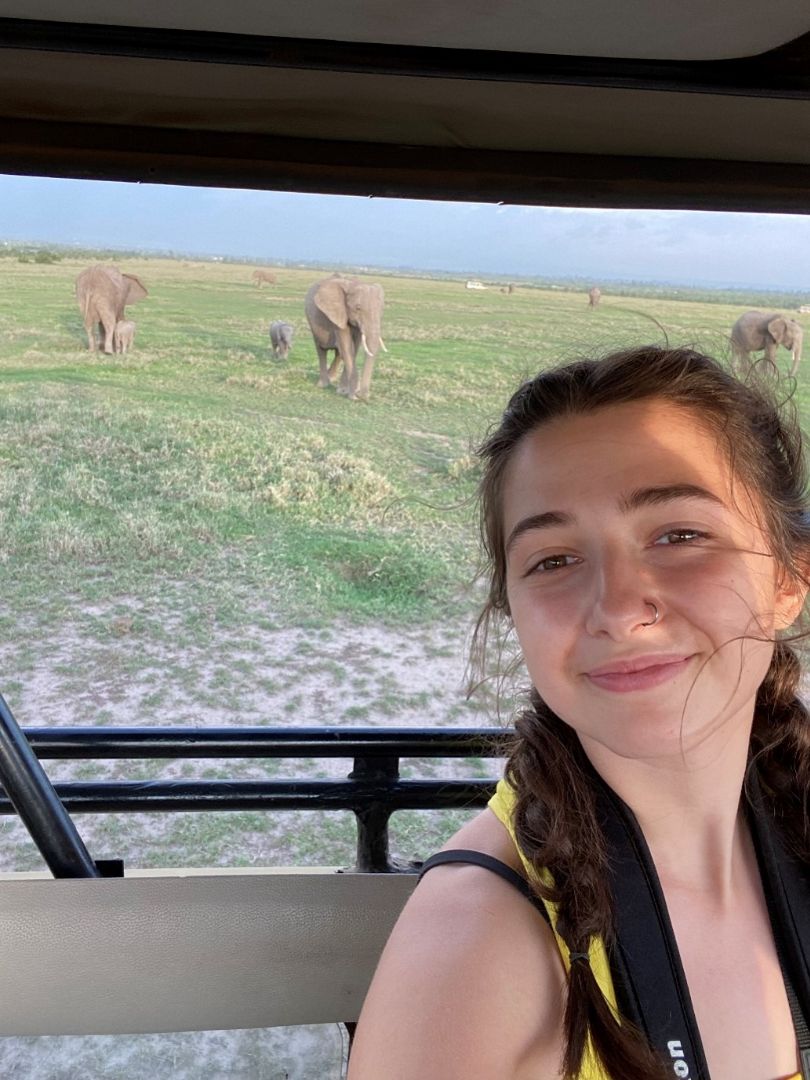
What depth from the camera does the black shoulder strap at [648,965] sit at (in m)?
0.81

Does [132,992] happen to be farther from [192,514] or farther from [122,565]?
[192,514]

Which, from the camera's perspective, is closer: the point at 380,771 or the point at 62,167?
the point at 62,167

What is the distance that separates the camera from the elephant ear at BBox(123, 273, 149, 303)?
1.98 m

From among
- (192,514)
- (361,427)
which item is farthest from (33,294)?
(361,427)

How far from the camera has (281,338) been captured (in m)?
2.43

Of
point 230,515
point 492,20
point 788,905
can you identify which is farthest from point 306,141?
point 230,515

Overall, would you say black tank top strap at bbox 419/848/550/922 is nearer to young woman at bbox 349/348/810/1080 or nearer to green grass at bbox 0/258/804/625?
young woman at bbox 349/348/810/1080

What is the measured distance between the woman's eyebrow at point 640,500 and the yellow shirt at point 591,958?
0.88 ft

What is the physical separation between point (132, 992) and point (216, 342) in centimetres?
152

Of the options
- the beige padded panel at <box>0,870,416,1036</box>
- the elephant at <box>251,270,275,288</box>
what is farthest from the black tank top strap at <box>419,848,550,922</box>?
the elephant at <box>251,270,275,288</box>

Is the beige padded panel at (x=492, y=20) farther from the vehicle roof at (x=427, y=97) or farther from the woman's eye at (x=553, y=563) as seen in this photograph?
the woman's eye at (x=553, y=563)

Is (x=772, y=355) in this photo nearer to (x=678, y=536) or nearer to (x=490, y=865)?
(x=678, y=536)

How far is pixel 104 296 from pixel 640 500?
5.30 ft

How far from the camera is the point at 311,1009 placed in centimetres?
128
